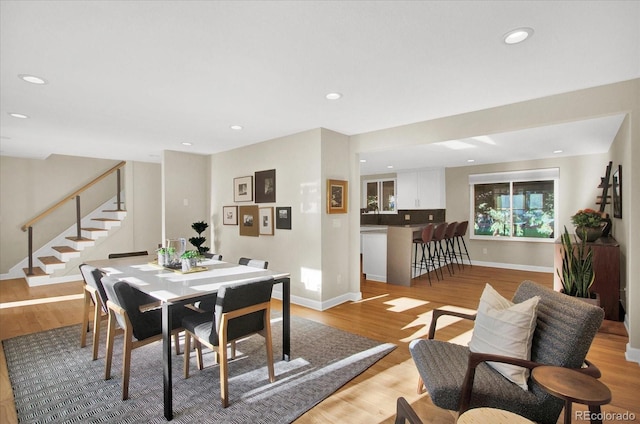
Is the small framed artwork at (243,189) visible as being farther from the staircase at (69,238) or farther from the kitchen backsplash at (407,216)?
the kitchen backsplash at (407,216)

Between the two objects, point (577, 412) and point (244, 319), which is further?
point (244, 319)

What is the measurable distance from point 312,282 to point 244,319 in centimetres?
209

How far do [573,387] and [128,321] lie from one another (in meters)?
2.50

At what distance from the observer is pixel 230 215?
564 centimetres

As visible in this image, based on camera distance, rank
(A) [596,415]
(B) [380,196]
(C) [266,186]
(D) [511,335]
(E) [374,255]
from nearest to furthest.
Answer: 1. (A) [596,415]
2. (D) [511,335]
3. (C) [266,186]
4. (E) [374,255]
5. (B) [380,196]

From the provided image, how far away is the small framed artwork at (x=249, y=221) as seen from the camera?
16.8 feet

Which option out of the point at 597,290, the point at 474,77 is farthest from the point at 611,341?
the point at 474,77

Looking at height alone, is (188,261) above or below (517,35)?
below

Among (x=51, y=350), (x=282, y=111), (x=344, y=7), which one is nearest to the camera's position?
(x=344, y=7)

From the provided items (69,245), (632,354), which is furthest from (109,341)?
(69,245)

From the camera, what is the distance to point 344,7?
5.56 ft

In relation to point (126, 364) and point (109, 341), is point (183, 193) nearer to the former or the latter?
point (109, 341)

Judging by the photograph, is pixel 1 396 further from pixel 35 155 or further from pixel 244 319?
pixel 35 155

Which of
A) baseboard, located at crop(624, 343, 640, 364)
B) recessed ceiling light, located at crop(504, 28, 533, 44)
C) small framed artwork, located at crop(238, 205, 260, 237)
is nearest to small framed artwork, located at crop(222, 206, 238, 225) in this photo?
small framed artwork, located at crop(238, 205, 260, 237)
